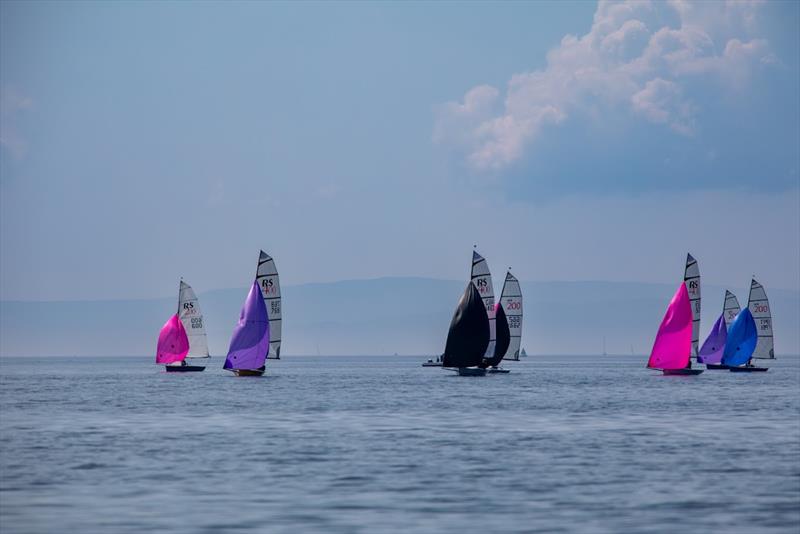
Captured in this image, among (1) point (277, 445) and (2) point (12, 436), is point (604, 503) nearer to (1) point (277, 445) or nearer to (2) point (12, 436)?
(1) point (277, 445)

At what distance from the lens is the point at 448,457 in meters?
39.3

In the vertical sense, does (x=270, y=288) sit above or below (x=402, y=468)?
above

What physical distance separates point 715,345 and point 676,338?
26.7 metres

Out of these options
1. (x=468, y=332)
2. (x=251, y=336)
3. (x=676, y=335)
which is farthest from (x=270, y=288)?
(x=676, y=335)

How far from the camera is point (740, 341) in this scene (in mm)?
127312

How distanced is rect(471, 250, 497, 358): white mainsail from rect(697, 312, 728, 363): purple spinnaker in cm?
3101

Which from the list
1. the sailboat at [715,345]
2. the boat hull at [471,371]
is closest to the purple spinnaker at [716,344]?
the sailboat at [715,345]

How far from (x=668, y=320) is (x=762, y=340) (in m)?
34.5

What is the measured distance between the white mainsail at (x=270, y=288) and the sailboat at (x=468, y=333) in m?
15.0

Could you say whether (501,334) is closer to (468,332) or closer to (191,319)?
(468,332)

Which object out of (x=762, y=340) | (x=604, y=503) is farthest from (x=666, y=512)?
(x=762, y=340)

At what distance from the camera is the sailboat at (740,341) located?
416ft

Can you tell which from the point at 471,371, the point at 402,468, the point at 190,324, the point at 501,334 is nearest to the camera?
the point at 402,468

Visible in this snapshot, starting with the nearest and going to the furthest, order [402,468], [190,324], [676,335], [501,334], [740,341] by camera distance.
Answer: [402,468], [676,335], [501,334], [740,341], [190,324]
